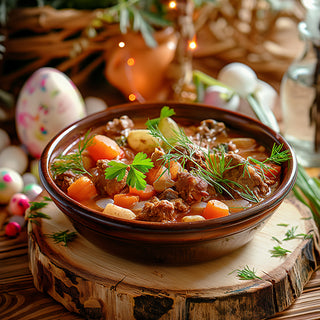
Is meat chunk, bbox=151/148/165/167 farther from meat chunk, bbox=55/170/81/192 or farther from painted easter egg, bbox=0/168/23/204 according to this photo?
painted easter egg, bbox=0/168/23/204

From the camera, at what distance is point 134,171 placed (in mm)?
2029

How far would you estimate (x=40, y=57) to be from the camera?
360 cm

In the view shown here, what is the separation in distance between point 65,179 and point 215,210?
73cm

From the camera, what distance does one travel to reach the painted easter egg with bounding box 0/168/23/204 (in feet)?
9.44

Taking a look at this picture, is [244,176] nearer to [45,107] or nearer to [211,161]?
[211,161]

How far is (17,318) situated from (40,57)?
2.12 meters

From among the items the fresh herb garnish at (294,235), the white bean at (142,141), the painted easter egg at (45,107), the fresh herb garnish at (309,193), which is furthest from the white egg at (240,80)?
the fresh herb garnish at (294,235)

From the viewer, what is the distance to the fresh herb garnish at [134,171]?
2.03m

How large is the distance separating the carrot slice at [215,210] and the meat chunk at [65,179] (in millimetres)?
643

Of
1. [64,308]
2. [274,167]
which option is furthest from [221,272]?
[64,308]

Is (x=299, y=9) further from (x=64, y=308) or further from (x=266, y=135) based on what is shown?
(x=64, y=308)

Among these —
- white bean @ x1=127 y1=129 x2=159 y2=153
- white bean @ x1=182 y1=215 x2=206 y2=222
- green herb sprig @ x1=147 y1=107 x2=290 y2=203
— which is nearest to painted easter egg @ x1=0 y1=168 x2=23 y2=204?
white bean @ x1=127 y1=129 x2=159 y2=153

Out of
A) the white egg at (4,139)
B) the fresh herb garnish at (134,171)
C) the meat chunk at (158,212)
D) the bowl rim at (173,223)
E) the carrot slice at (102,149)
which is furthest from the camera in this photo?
the white egg at (4,139)

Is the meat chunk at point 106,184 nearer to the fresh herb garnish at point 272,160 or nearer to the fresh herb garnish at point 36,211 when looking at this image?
the fresh herb garnish at point 36,211
